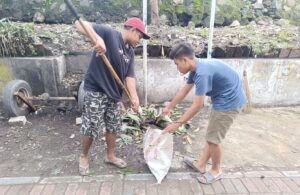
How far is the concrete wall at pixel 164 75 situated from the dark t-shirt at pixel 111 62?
7.60 feet

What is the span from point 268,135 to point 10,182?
3.99 m

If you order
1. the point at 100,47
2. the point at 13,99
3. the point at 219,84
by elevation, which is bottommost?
the point at 13,99

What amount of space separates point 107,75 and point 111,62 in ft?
Result: 0.51

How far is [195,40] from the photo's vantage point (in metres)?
6.07

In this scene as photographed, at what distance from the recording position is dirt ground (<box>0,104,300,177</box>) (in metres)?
3.58

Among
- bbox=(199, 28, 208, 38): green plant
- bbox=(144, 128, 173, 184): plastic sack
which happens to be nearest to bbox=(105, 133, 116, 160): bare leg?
bbox=(144, 128, 173, 184): plastic sack

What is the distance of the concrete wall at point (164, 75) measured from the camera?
5305mm

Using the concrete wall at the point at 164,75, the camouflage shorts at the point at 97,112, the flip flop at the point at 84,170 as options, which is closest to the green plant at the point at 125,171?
the flip flop at the point at 84,170

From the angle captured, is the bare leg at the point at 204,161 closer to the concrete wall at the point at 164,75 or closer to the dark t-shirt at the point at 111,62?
the dark t-shirt at the point at 111,62

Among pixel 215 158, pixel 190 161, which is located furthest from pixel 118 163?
pixel 215 158

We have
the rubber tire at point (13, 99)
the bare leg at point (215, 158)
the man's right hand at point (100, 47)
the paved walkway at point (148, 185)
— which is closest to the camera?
the man's right hand at point (100, 47)

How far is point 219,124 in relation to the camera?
3.10 m

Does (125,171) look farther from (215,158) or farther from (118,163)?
(215,158)

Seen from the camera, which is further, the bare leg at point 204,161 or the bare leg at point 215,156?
the bare leg at point 204,161
